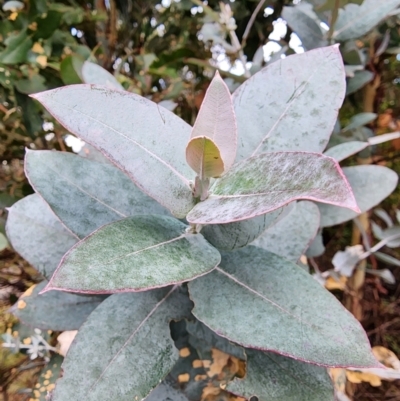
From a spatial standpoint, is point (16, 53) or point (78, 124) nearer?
point (78, 124)

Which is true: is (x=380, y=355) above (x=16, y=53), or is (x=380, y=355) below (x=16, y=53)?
below

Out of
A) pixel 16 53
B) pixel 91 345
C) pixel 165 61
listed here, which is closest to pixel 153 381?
pixel 91 345

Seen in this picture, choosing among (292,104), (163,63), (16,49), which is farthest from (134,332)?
(163,63)

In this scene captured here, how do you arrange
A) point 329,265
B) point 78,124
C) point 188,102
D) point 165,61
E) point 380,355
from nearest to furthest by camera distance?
1. point 78,124
2. point 380,355
3. point 165,61
4. point 188,102
5. point 329,265

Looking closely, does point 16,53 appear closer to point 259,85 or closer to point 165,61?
point 165,61

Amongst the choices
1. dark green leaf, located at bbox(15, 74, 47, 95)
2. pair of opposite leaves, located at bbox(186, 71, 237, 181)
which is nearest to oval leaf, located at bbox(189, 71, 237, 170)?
pair of opposite leaves, located at bbox(186, 71, 237, 181)

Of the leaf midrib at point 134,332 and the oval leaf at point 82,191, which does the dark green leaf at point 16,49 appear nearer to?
the oval leaf at point 82,191

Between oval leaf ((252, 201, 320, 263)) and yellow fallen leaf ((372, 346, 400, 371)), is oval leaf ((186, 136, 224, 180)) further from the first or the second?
yellow fallen leaf ((372, 346, 400, 371))
